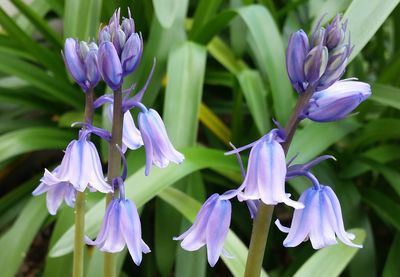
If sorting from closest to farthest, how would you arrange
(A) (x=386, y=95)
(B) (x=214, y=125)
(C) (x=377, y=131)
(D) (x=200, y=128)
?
(A) (x=386, y=95) → (C) (x=377, y=131) → (B) (x=214, y=125) → (D) (x=200, y=128)

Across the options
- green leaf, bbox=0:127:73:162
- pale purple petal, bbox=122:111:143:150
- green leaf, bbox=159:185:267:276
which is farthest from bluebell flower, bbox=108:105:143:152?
green leaf, bbox=0:127:73:162

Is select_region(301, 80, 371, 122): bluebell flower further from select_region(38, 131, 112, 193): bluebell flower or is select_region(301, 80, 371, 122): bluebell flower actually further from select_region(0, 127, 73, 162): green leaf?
select_region(0, 127, 73, 162): green leaf

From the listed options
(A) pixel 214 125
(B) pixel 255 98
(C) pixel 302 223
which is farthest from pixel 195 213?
(C) pixel 302 223

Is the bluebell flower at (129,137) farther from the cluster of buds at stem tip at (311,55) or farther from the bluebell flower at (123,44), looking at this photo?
the cluster of buds at stem tip at (311,55)

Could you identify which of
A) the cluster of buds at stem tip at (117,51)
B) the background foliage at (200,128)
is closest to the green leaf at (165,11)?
the background foliage at (200,128)

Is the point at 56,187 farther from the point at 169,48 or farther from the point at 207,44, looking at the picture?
the point at 207,44

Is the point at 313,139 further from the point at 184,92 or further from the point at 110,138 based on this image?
the point at 110,138
